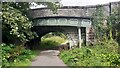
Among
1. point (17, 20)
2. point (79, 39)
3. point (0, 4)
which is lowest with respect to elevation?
point (79, 39)

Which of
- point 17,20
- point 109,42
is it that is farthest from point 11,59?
point 109,42

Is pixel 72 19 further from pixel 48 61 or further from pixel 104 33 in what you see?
pixel 48 61

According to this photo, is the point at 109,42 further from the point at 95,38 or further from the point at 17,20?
the point at 17,20

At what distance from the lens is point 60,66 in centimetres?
1229

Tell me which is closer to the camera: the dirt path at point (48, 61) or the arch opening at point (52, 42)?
the dirt path at point (48, 61)

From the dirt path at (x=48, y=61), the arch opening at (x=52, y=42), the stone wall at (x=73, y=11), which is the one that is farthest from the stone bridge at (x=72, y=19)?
the dirt path at (x=48, y=61)

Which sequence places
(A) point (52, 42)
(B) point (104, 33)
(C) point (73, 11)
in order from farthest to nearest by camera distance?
(A) point (52, 42), (C) point (73, 11), (B) point (104, 33)

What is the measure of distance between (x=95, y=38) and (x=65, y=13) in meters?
3.13

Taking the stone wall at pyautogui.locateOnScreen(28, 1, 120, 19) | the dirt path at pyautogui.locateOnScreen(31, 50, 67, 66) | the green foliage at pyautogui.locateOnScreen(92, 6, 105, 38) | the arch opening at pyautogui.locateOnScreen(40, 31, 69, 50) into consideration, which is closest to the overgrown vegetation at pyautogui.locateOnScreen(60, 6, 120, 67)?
the green foliage at pyautogui.locateOnScreen(92, 6, 105, 38)

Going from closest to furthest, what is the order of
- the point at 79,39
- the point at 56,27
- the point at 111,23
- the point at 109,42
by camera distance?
the point at 109,42
the point at 111,23
the point at 79,39
the point at 56,27

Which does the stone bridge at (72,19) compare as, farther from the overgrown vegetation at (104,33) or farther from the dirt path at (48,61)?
the dirt path at (48,61)

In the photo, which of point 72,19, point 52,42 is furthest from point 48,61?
point 52,42

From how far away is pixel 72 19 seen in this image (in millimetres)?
20641

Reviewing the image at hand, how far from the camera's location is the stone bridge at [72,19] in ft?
67.5
